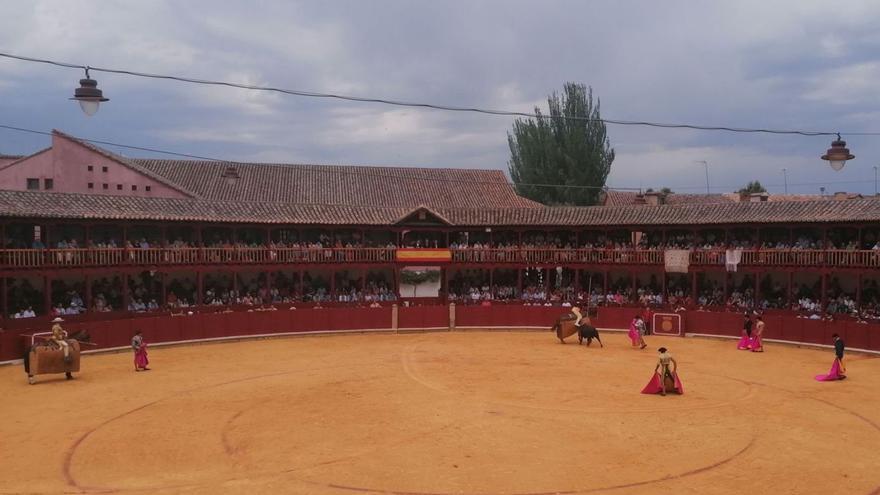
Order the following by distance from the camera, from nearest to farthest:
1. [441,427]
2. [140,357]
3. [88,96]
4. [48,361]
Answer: [88,96], [441,427], [48,361], [140,357]

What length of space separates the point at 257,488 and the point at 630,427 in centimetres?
863

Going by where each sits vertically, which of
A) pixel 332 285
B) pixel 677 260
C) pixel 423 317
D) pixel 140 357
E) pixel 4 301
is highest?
pixel 677 260

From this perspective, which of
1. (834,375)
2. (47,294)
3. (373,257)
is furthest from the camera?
(373,257)

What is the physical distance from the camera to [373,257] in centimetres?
4053

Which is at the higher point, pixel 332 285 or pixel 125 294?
pixel 332 285

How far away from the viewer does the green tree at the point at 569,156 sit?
68562 mm

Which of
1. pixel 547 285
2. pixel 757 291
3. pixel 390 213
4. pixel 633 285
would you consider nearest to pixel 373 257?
pixel 390 213

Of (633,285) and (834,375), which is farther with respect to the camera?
(633,285)

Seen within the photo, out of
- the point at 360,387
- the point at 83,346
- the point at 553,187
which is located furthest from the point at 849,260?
the point at 553,187

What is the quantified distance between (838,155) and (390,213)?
30.2m

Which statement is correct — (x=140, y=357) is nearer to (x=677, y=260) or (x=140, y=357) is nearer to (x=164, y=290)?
(x=164, y=290)

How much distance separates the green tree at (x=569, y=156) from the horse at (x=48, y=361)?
51.2 meters

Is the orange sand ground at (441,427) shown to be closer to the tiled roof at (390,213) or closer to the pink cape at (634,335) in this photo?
the pink cape at (634,335)

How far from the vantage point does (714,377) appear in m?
23.6
